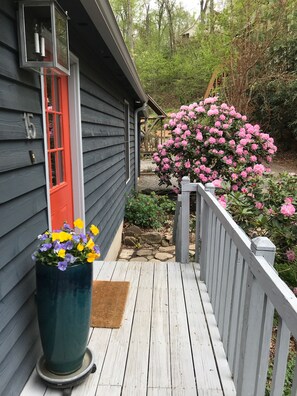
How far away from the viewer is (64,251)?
64.7 inches

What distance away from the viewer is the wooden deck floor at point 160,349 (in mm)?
1795

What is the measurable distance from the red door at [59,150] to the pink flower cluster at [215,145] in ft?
15.0

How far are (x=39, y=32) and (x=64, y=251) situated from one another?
3.85ft

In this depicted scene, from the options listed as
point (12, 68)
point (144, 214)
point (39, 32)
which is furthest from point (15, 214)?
point (144, 214)

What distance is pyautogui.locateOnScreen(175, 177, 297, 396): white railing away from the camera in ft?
3.63

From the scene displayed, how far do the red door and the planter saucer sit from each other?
1.13m

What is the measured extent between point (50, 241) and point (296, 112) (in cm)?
1535

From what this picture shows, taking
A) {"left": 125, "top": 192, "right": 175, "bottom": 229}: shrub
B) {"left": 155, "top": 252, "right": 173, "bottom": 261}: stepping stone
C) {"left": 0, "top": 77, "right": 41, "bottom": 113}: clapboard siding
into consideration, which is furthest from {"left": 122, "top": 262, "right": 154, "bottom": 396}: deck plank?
{"left": 125, "top": 192, "right": 175, "bottom": 229}: shrub

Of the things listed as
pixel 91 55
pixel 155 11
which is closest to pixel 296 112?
pixel 91 55

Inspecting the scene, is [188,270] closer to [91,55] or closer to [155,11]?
[91,55]

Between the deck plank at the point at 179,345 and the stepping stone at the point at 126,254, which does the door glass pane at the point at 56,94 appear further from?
the stepping stone at the point at 126,254

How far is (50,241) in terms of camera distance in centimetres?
175

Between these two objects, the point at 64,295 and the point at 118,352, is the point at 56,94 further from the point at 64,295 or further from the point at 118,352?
the point at 118,352

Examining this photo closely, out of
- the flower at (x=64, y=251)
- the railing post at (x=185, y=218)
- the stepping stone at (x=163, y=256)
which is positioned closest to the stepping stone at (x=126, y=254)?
the stepping stone at (x=163, y=256)
